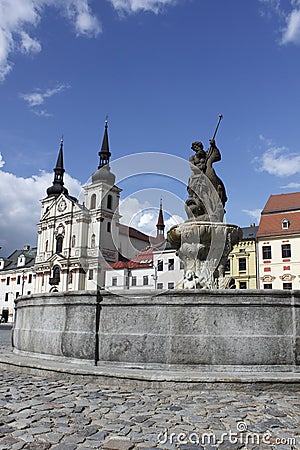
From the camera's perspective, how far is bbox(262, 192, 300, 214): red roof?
152 ft

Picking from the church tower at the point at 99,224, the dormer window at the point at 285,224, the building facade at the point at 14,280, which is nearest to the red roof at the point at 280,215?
the dormer window at the point at 285,224

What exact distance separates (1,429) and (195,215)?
7.33m

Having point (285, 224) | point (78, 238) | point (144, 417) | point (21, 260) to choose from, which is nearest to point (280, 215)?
point (285, 224)

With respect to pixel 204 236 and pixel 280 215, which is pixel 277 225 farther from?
pixel 204 236

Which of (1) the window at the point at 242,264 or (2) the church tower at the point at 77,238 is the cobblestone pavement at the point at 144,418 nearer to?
(1) the window at the point at 242,264

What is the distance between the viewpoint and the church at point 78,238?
6644 centimetres

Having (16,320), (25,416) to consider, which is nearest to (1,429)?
(25,416)

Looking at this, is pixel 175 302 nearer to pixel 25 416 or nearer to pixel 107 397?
pixel 107 397

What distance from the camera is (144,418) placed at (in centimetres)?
499

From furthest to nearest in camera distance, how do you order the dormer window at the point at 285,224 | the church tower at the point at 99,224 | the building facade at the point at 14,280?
1. the building facade at the point at 14,280
2. the church tower at the point at 99,224
3. the dormer window at the point at 285,224

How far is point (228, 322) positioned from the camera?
7.61 meters

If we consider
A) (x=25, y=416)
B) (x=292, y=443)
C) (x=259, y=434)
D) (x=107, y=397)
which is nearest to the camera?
(x=292, y=443)

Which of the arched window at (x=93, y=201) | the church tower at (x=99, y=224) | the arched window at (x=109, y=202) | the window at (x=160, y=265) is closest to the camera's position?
the window at (x=160, y=265)

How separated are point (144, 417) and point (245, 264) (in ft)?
139
